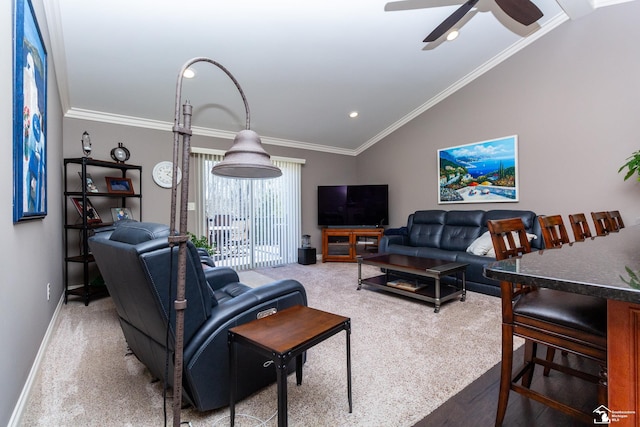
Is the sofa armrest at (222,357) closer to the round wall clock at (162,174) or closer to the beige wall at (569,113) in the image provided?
the round wall clock at (162,174)

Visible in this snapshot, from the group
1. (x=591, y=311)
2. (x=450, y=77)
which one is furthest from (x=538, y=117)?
(x=591, y=311)

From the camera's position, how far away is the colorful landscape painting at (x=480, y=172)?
4.25m

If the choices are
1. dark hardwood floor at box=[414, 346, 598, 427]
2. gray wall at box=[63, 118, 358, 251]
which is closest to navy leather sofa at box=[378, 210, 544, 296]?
dark hardwood floor at box=[414, 346, 598, 427]

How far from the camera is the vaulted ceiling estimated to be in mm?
2707

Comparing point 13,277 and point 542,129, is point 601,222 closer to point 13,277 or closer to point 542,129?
point 542,129

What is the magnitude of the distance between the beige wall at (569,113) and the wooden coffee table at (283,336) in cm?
383

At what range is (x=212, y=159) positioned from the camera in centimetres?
492

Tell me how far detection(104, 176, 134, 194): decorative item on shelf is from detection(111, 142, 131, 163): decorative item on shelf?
0.26 metres

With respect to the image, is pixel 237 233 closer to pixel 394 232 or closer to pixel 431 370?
pixel 394 232

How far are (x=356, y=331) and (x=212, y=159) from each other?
369 cm

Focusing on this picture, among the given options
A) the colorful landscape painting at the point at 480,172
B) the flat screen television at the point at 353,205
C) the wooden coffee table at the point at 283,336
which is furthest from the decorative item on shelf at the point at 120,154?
the colorful landscape painting at the point at 480,172

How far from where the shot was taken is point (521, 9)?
259 centimetres

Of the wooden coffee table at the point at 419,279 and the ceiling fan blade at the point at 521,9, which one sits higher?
the ceiling fan blade at the point at 521,9

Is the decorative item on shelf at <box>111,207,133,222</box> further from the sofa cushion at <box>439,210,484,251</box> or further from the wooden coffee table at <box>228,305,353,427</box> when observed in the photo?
the sofa cushion at <box>439,210,484,251</box>
